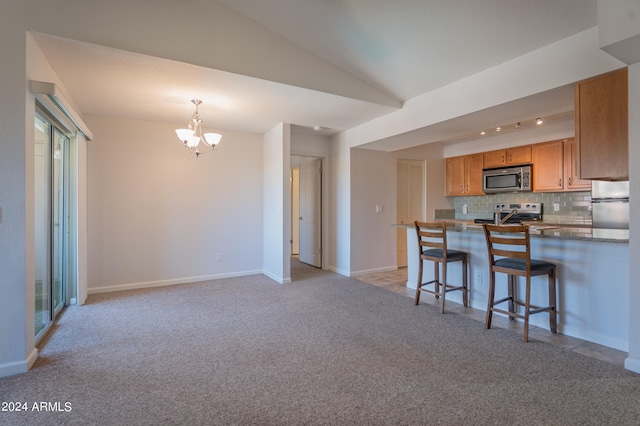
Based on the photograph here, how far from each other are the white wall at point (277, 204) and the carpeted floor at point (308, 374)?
1.41 m

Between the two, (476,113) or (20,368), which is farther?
(476,113)

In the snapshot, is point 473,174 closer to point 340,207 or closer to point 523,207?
point 523,207

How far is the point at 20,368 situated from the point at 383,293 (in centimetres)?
353

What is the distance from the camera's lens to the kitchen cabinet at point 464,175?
573cm

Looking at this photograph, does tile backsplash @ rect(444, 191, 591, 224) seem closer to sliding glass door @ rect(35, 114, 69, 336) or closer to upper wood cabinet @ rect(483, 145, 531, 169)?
upper wood cabinet @ rect(483, 145, 531, 169)

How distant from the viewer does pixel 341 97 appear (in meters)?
3.70

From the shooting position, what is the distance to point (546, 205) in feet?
16.8

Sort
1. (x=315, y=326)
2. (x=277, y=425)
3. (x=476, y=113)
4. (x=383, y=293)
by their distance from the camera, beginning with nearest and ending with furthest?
(x=277, y=425), (x=315, y=326), (x=476, y=113), (x=383, y=293)

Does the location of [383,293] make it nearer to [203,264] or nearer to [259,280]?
[259,280]

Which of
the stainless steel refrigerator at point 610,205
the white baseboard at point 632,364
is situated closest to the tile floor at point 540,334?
the white baseboard at point 632,364

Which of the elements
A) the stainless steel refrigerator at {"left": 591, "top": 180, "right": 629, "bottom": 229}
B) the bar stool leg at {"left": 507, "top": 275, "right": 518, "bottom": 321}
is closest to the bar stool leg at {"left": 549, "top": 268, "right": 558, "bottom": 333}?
the bar stool leg at {"left": 507, "top": 275, "right": 518, "bottom": 321}

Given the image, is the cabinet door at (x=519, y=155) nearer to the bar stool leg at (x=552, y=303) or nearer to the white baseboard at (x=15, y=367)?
the bar stool leg at (x=552, y=303)

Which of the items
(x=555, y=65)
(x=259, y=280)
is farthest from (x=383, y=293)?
(x=555, y=65)

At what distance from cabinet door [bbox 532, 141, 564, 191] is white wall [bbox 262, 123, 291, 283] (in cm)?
391
